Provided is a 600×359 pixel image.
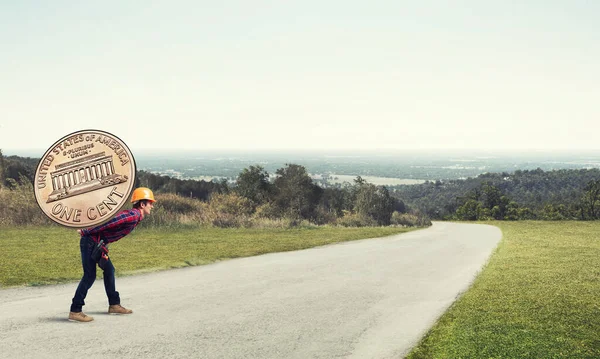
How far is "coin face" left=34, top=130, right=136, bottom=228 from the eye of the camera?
228 inches

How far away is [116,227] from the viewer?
7.04 meters

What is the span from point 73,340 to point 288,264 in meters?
7.17

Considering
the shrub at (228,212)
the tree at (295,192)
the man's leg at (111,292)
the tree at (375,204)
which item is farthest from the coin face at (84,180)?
the tree at (375,204)

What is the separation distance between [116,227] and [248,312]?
2690 millimetres

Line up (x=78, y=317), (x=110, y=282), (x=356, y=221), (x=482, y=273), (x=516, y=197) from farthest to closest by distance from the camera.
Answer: (x=516, y=197)
(x=356, y=221)
(x=482, y=273)
(x=110, y=282)
(x=78, y=317)

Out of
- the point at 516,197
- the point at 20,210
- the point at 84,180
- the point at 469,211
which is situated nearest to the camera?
the point at 84,180

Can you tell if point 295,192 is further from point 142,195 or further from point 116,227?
point 116,227

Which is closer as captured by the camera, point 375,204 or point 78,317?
point 78,317

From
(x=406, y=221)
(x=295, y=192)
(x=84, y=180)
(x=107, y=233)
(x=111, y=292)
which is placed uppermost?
(x=84, y=180)

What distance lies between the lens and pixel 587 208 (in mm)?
41094

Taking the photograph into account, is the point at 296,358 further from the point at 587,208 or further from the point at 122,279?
the point at 587,208

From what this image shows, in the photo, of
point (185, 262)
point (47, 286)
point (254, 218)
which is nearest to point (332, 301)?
point (185, 262)

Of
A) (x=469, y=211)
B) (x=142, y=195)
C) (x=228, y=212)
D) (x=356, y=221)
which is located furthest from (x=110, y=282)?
(x=469, y=211)

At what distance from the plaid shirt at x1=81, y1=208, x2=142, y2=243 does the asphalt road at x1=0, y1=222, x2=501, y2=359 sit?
4.54ft
